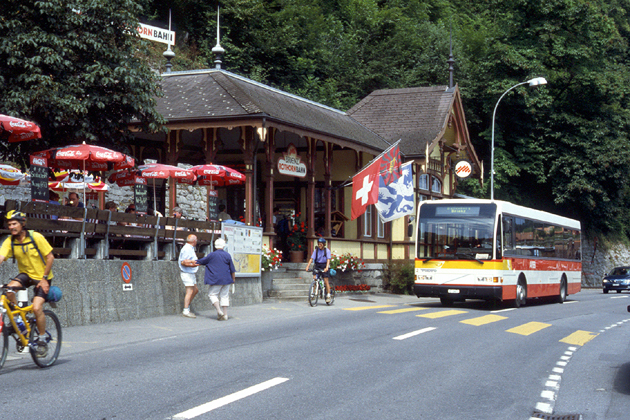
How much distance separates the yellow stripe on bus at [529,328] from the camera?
15164mm

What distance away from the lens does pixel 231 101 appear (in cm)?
2278

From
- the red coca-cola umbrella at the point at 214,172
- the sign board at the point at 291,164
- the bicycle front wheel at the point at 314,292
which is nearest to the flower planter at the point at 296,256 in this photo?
the sign board at the point at 291,164

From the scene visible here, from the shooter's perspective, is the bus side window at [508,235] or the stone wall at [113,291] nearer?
the stone wall at [113,291]

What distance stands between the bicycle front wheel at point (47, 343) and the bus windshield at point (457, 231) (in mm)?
13252

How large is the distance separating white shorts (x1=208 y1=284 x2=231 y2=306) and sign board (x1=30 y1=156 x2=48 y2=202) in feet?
13.0

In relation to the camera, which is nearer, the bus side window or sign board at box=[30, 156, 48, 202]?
sign board at box=[30, 156, 48, 202]

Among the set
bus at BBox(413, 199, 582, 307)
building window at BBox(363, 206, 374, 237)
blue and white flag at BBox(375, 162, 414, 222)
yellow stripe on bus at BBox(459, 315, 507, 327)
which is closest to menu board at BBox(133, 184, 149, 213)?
bus at BBox(413, 199, 582, 307)

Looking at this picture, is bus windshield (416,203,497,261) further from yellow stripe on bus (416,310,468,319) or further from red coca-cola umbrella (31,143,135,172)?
red coca-cola umbrella (31,143,135,172)

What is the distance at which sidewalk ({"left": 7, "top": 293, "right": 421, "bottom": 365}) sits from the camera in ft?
38.5

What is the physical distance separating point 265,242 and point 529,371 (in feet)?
44.2

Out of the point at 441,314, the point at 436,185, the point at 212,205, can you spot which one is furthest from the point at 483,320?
the point at 436,185

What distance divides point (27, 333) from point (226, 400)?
308 cm

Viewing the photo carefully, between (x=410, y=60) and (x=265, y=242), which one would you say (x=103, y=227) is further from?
(x=410, y=60)

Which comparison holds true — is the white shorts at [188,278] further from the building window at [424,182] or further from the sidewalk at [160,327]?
the building window at [424,182]
